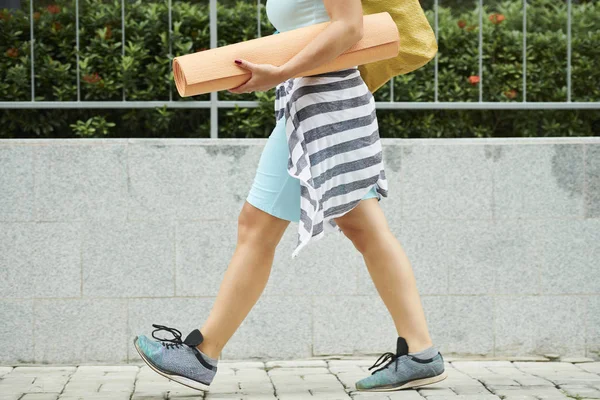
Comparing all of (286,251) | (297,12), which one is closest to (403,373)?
(286,251)

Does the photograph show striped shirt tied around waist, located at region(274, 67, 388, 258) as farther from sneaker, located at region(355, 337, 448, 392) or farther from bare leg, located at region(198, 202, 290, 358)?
sneaker, located at region(355, 337, 448, 392)

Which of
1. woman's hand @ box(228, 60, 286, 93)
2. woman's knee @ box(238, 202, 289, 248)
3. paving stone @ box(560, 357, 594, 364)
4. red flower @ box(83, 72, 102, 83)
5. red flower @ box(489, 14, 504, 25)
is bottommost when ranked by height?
paving stone @ box(560, 357, 594, 364)

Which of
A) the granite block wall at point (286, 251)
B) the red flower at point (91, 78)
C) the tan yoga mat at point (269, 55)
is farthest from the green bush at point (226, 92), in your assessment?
the tan yoga mat at point (269, 55)

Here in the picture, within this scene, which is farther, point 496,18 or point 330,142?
point 496,18

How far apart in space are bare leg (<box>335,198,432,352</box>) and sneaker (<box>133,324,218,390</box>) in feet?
2.16

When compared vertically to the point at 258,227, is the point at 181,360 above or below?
below

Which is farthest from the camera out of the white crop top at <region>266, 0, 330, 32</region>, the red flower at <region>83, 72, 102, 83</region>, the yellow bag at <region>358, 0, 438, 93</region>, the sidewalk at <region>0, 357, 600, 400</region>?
the red flower at <region>83, 72, 102, 83</region>

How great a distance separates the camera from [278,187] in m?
3.36

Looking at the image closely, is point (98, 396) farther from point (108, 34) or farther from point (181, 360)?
point (108, 34)

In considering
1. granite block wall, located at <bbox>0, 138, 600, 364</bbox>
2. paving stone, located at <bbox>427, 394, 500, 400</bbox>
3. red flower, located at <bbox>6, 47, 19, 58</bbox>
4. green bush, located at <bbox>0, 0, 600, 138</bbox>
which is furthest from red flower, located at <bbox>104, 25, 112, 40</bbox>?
paving stone, located at <bbox>427, 394, 500, 400</bbox>

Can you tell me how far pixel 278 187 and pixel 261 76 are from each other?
1.43ft

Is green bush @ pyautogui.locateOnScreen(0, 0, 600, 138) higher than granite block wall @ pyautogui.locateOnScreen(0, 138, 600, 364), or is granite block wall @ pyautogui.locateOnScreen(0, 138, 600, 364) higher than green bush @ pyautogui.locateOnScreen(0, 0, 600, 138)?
green bush @ pyautogui.locateOnScreen(0, 0, 600, 138)

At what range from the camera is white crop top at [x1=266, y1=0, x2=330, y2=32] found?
3.29 m

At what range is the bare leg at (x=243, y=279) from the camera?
3.37 meters
